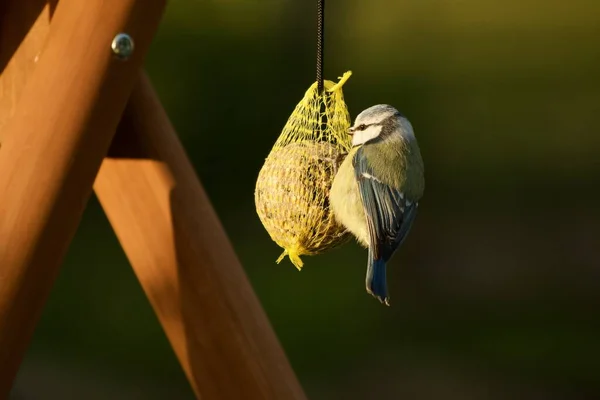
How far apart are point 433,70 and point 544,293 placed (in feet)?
4.06

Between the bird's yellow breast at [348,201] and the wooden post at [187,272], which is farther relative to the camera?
the bird's yellow breast at [348,201]

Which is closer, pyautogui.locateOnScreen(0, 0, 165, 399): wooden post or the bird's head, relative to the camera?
pyautogui.locateOnScreen(0, 0, 165, 399): wooden post

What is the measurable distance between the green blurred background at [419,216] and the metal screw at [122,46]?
9.34 ft

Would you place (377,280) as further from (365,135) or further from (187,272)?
(187,272)

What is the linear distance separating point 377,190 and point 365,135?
112 mm

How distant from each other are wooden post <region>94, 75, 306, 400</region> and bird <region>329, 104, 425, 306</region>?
0.32 meters

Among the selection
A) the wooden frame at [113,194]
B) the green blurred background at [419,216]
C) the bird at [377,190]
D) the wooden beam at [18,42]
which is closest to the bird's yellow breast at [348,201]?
the bird at [377,190]

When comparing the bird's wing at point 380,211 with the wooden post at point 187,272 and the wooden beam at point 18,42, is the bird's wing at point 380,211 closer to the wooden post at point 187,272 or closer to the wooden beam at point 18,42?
the wooden post at point 187,272

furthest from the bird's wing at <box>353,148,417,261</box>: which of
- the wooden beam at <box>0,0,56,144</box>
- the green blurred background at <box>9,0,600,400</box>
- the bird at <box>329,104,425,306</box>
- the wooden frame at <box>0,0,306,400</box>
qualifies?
the green blurred background at <box>9,0,600,400</box>

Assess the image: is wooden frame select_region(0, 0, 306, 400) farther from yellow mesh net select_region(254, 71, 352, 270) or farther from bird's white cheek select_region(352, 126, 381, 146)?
bird's white cheek select_region(352, 126, 381, 146)

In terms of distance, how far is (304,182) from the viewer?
1579 mm

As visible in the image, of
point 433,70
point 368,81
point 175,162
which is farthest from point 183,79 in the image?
point 175,162

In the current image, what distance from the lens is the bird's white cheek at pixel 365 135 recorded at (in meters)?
1.61

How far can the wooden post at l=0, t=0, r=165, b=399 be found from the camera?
1019mm
